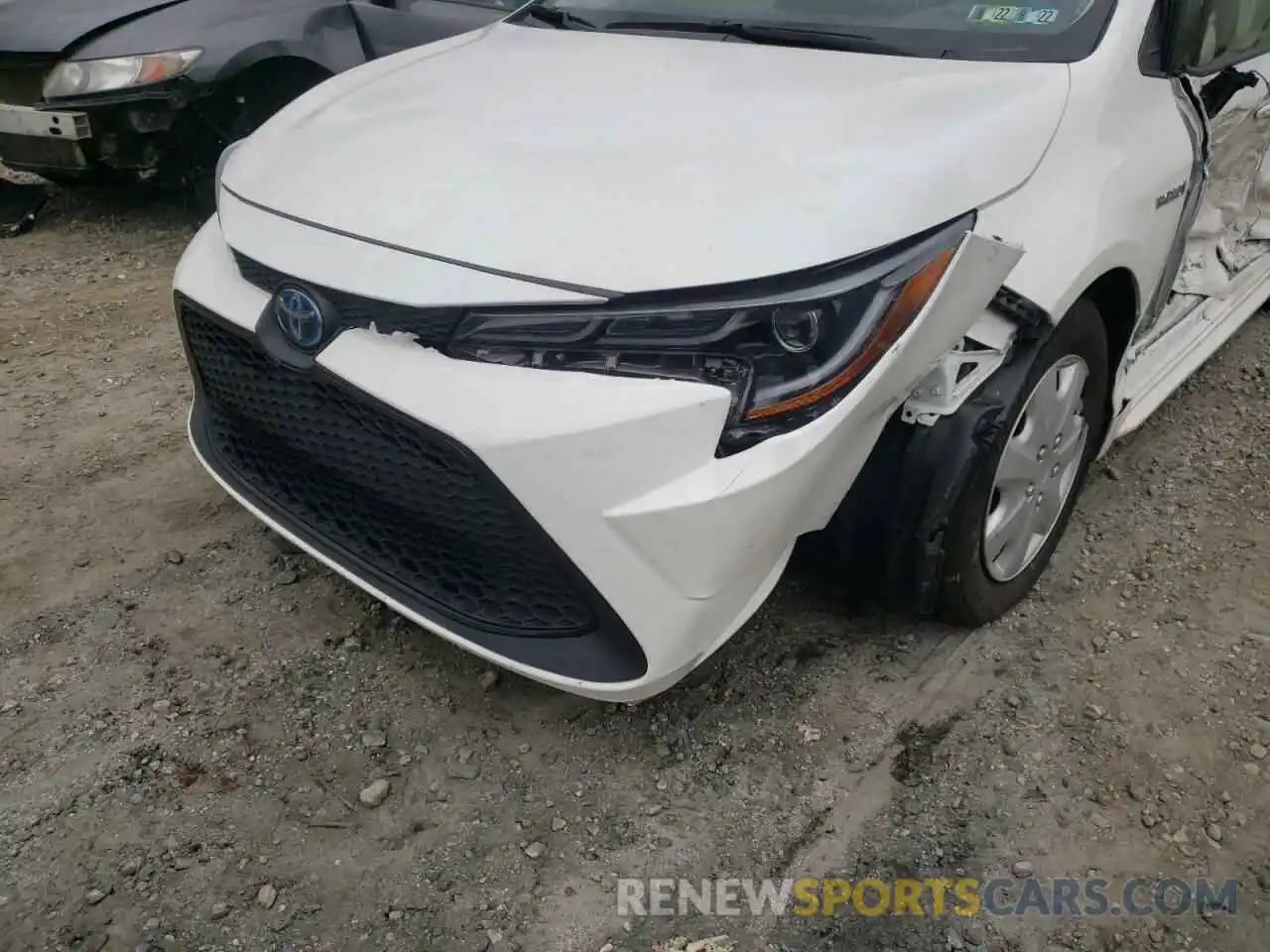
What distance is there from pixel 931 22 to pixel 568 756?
182 centimetres

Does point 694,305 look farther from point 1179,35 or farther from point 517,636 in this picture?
point 1179,35

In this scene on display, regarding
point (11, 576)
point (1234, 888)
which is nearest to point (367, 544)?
point (11, 576)

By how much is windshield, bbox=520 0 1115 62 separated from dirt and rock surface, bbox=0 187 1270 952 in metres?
1.24

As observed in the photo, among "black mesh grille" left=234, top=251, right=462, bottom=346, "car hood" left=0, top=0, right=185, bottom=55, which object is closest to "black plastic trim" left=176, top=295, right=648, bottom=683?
"black mesh grille" left=234, top=251, right=462, bottom=346

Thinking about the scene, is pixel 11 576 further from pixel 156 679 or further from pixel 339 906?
pixel 339 906

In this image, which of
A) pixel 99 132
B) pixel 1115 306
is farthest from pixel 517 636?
pixel 99 132

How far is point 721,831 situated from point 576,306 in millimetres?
1047

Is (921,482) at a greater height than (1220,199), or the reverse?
(1220,199)

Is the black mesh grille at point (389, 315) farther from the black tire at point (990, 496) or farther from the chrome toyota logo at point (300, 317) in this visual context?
the black tire at point (990, 496)

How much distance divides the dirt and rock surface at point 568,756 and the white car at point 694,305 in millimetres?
301

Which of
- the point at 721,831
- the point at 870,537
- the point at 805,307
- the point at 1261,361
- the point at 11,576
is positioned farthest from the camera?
the point at 1261,361

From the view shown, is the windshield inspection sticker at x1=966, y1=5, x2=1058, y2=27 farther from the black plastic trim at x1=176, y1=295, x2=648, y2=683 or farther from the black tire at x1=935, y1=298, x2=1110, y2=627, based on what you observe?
the black plastic trim at x1=176, y1=295, x2=648, y2=683

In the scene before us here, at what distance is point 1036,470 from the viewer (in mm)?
2400

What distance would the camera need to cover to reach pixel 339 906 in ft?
6.18
